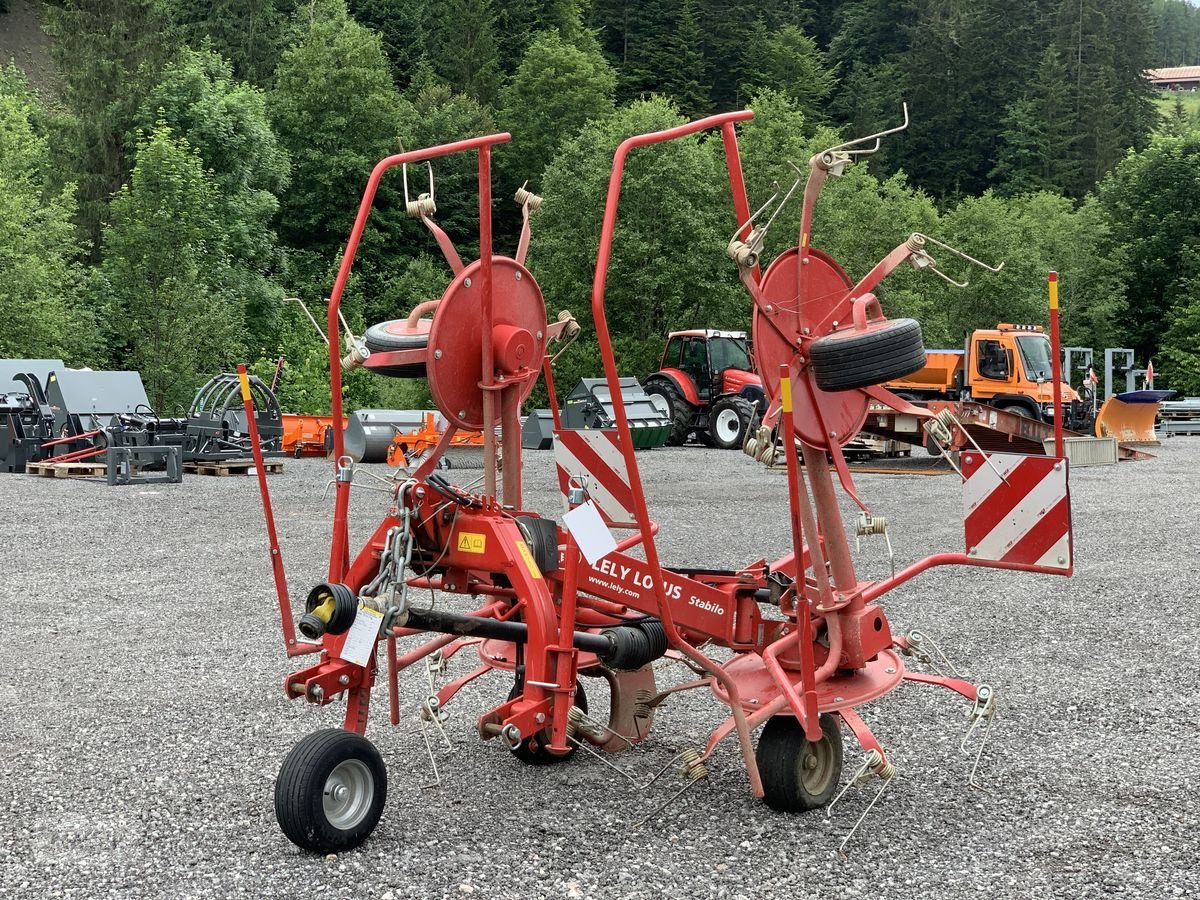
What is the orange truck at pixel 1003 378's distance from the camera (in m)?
26.0

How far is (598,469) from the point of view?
19.9ft

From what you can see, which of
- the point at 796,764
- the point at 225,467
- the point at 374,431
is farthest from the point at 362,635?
the point at 374,431

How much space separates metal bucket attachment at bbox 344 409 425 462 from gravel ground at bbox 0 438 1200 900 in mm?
11523

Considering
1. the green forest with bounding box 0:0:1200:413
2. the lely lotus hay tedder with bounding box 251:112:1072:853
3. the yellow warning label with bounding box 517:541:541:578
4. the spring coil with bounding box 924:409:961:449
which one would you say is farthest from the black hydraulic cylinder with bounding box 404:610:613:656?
the green forest with bounding box 0:0:1200:413

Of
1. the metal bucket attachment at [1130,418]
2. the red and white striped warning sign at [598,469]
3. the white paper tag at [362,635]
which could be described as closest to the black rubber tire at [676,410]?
the metal bucket attachment at [1130,418]

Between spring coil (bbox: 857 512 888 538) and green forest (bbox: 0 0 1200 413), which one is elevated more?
green forest (bbox: 0 0 1200 413)

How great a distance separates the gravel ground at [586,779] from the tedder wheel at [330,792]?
0.31 ft

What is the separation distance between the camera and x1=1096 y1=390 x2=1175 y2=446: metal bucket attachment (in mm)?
26156

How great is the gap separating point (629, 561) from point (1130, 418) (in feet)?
80.3

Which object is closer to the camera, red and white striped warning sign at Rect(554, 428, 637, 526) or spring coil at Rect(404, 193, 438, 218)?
spring coil at Rect(404, 193, 438, 218)

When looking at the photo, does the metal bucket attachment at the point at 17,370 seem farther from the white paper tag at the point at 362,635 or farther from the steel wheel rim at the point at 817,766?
the steel wheel rim at the point at 817,766

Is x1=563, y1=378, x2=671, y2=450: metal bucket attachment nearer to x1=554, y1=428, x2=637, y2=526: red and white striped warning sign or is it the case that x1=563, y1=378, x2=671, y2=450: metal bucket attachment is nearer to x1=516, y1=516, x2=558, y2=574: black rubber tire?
x1=554, y1=428, x2=637, y2=526: red and white striped warning sign

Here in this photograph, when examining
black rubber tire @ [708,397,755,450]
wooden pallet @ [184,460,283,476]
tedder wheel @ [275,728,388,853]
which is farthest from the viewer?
black rubber tire @ [708,397,755,450]

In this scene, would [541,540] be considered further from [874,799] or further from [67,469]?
[67,469]
